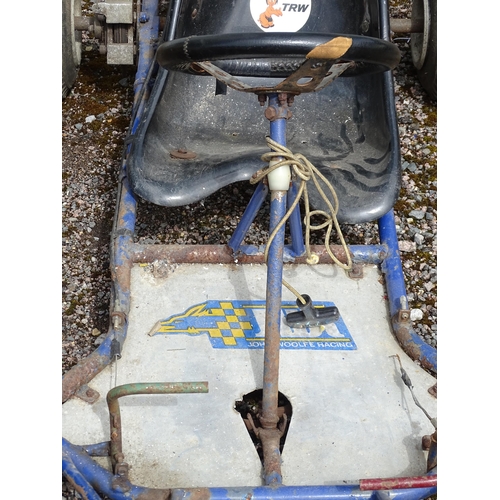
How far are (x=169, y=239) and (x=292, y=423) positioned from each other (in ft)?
3.64

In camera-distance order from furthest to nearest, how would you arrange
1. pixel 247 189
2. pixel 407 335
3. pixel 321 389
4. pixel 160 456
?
pixel 247 189 → pixel 407 335 → pixel 321 389 → pixel 160 456

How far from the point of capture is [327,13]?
2.88m

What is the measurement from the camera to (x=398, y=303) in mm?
2377

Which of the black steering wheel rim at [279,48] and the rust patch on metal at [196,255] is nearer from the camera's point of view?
the black steering wheel rim at [279,48]

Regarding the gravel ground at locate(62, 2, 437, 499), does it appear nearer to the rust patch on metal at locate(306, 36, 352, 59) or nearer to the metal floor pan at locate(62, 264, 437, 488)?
the metal floor pan at locate(62, 264, 437, 488)

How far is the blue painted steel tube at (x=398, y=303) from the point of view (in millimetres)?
2256

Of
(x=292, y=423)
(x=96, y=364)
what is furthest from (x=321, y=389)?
(x=96, y=364)

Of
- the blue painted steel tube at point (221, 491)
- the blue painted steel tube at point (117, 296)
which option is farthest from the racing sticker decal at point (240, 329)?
the blue painted steel tube at point (221, 491)

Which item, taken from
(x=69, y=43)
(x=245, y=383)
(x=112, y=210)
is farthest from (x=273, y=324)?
(x=69, y=43)

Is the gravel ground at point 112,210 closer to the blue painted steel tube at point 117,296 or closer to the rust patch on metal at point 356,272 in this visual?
the blue painted steel tube at point 117,296

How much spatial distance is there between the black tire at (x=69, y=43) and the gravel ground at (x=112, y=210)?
0.72ft

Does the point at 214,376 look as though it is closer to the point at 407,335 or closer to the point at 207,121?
the point at 407,335

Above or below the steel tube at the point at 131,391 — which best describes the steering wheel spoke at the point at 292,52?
above

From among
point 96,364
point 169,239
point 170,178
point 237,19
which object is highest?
point 237,19
